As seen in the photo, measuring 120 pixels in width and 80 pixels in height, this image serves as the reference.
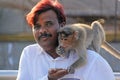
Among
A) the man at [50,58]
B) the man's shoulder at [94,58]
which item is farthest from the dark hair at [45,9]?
the man's shoulder at [94,58]

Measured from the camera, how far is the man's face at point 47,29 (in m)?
3.09

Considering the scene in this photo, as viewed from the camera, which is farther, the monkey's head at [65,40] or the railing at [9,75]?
the railing at [9,75]

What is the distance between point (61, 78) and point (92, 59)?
0.74 feet

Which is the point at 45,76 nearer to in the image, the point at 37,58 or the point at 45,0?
the point at 37,58

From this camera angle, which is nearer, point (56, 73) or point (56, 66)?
point (56, 73)

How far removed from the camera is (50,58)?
3172mm

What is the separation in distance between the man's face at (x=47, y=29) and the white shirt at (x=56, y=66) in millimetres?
102

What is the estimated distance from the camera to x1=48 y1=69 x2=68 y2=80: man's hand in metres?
2.98

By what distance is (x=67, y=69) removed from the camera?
3.02 metres

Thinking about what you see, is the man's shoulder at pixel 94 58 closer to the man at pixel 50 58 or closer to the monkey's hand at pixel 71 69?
the man at pixel 50 58

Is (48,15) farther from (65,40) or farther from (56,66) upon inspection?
(56,66)

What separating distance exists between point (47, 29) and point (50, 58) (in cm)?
20

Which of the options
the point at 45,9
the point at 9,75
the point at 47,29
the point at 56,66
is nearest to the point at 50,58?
the point at 56,66

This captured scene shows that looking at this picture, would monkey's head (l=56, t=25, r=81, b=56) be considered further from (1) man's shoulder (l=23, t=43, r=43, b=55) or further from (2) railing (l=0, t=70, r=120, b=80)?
(2) railing (l=0, t=70, r=120, b=80)
